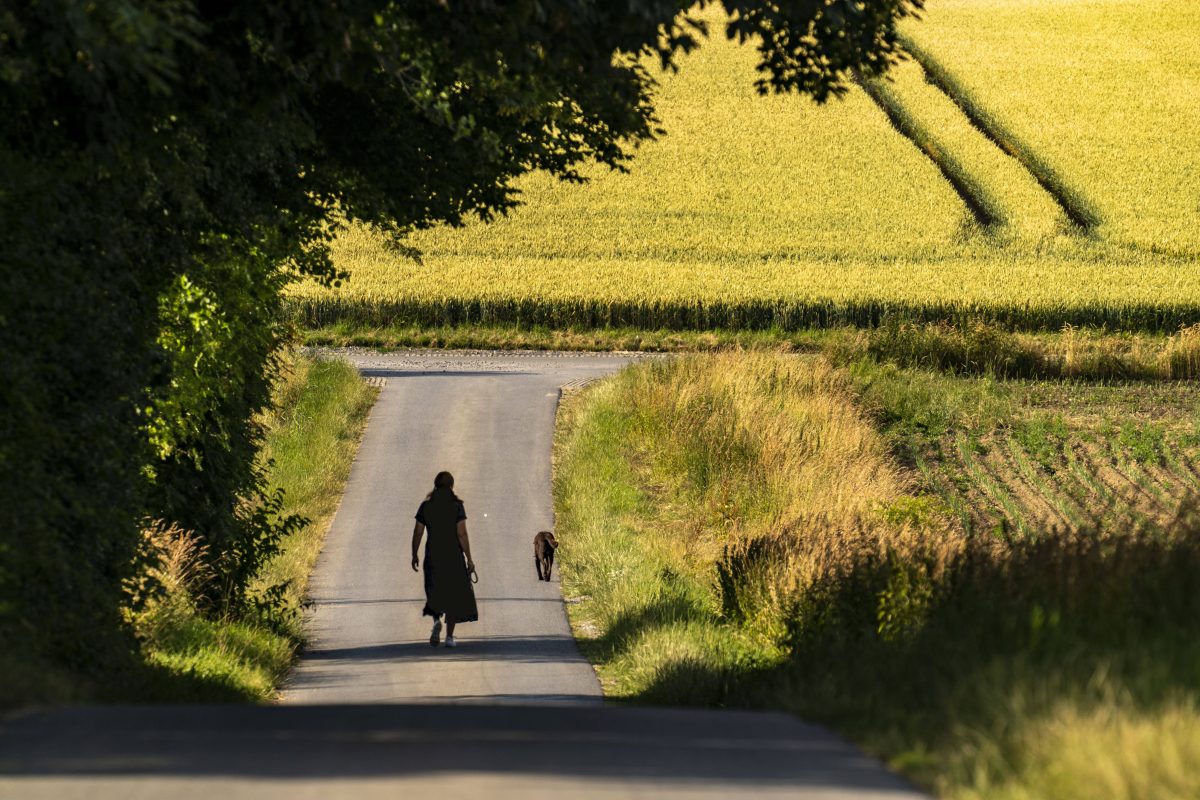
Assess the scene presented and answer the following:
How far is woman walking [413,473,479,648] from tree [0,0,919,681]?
3.24 meters

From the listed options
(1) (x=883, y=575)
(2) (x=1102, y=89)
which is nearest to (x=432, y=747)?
(1) (x=883, y=575)

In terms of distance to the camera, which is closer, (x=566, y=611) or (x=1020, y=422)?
(x=566, y=611)

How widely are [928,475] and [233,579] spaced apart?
15.0 meters

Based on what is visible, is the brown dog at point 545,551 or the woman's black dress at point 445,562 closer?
the woman's black dress at point 445,562

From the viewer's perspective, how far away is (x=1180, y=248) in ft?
192

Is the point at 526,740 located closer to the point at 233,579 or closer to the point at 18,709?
the point at 18,709

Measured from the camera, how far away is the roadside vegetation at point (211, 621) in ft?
37.1

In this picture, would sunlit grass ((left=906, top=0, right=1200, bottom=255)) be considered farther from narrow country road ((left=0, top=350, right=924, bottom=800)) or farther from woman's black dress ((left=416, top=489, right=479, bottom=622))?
narrow country road ((left=0, top=350, right=924, bottom=800))

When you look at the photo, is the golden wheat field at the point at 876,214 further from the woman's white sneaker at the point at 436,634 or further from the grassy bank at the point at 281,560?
the woman's white sneaker at the point at 436,634

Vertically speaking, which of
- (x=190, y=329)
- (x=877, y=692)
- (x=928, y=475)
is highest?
(x=190, y=329)

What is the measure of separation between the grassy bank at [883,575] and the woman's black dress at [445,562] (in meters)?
1.52

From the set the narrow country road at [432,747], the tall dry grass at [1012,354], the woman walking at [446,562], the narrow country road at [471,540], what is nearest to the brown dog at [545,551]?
the narrow country road at [471,540]

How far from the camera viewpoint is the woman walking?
18.6 metres

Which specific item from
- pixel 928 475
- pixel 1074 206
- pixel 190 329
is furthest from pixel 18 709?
pixel 1074 206
